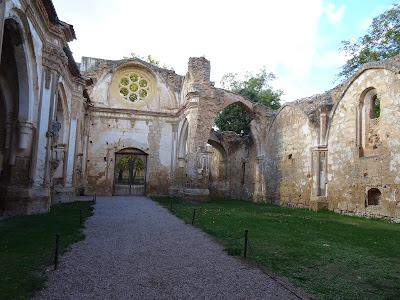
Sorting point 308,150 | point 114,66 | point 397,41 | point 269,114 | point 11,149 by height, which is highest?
Result: point 397,41

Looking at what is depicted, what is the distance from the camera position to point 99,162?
822 inches

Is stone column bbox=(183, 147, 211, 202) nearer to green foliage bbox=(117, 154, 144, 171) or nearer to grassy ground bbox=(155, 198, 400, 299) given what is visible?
grassy ground bbox=(155, 198, 400, 299)

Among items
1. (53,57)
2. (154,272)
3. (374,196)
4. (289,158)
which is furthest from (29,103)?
(289,158)

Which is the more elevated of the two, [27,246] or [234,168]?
[234,168]

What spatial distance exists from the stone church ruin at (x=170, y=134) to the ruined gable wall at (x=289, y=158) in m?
0.05

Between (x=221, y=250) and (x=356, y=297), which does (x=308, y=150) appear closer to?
(x=221, y=250)

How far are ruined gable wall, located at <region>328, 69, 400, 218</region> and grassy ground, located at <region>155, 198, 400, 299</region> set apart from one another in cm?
154

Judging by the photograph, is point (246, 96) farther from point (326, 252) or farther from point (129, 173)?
point (326, 252)

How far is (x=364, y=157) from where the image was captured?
1177 centimetres

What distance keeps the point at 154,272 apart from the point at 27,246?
8.28ft

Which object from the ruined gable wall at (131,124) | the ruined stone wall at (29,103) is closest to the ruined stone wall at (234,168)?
the ruined gable wall at (131,124)

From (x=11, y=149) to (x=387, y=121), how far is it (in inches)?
471

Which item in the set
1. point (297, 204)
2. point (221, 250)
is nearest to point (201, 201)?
point (297, 204)

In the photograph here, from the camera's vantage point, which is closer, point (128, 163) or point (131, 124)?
point (131, 124)
